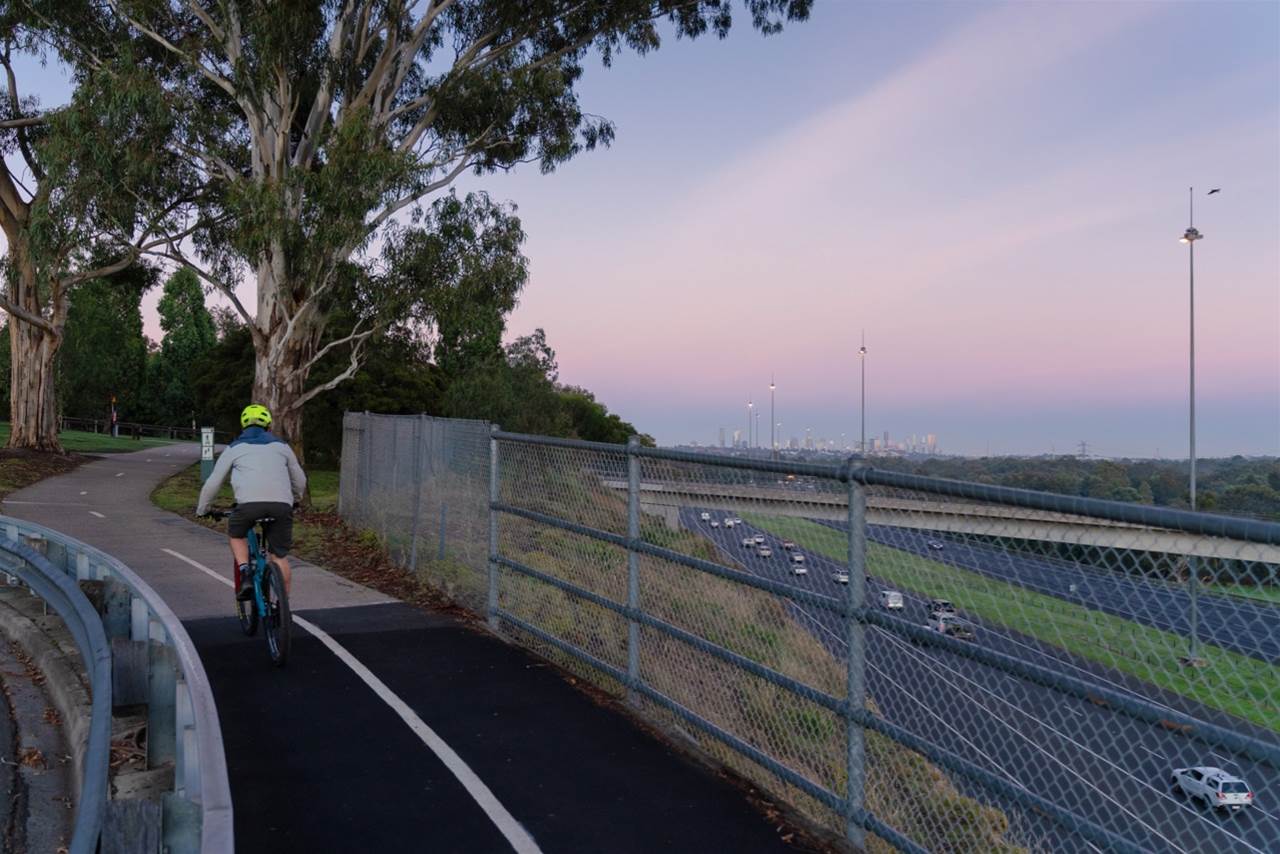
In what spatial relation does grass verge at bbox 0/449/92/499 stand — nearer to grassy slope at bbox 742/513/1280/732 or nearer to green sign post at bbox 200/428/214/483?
green sign post at bbox 200/428/214/483

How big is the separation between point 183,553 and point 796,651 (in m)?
12.4

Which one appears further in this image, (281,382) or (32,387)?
(32,387)

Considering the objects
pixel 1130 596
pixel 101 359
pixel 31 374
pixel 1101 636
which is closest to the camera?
pixel 1130 596

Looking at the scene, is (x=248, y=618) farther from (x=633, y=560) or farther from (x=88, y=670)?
(x=633, y=560)

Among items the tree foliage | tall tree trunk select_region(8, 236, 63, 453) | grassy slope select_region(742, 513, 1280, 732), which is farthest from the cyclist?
the tree foliage

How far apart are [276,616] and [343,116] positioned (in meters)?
18.3

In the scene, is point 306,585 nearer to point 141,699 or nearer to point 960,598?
point 141,699

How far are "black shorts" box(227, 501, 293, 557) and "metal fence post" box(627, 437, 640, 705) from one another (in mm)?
2926

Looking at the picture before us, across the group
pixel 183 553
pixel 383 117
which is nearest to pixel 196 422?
pixel 383 117

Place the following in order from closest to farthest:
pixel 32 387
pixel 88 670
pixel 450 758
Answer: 1. pixel 450 758
2. pixel 88 670
3. pixel 32 387

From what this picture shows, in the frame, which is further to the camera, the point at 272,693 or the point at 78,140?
the point at 78,140

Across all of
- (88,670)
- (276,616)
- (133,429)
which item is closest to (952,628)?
(88,670)

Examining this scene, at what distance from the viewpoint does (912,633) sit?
4.30 metres

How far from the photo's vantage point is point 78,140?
22.7m
